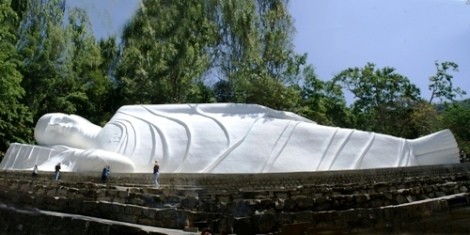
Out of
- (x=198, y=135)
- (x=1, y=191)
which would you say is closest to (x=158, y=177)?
(x=198, y=135)

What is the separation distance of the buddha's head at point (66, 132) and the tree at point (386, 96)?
14714 millimetres

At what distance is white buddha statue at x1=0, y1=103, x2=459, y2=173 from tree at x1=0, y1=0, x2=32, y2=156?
2.98 meters

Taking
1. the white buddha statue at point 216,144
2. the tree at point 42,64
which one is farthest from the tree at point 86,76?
the white buddha statue at point 216,144

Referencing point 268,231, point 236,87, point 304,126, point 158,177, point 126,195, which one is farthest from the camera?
point 236,87

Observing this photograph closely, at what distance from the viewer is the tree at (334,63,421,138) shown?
985 inches

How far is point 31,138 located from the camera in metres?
22.6

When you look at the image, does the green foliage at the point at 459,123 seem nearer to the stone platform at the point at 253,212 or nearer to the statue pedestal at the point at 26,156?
the statue pedestal at the point at 26,156

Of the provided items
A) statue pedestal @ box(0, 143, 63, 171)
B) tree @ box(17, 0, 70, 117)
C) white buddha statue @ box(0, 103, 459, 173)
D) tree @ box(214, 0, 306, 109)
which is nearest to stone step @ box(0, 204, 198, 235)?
white buddha statue @ box(0, 103, 459, 173)

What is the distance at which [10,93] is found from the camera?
57.6 ft

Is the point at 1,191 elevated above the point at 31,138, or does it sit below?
below

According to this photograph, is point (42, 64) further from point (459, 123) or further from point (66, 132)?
point (459, 123)

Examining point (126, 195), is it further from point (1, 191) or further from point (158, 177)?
point (158, 177)

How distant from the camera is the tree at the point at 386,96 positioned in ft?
82.1

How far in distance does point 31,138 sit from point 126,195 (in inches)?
731
